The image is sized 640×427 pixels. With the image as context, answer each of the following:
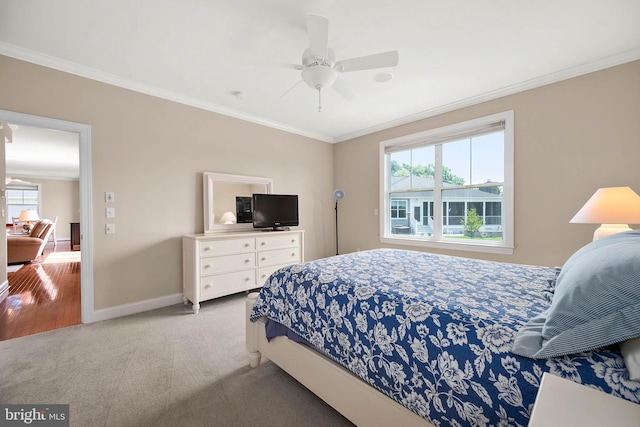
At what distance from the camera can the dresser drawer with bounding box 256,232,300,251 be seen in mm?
3538

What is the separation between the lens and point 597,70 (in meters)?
2.56

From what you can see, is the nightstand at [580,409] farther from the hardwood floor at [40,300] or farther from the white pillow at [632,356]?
the hardwood floor at [40,300]

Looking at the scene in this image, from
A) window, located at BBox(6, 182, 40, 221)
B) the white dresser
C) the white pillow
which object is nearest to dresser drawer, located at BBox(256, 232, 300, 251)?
the white dresser

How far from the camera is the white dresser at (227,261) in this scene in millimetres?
2998

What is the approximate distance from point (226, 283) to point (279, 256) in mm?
831

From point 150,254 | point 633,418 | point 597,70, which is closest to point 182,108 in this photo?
point 150,254

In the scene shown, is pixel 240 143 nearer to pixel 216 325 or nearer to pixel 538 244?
pixel 216 325

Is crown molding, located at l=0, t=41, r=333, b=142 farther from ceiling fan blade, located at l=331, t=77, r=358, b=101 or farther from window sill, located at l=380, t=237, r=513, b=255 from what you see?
window sill, located at l=380, t=237, r=513, b=255

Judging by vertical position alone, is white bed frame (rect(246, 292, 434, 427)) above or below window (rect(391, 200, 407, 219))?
below

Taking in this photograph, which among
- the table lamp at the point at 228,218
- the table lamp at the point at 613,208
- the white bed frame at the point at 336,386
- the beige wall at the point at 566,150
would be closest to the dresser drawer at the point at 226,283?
the table lamp at the point at 228,218

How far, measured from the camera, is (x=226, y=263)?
10.5 feet

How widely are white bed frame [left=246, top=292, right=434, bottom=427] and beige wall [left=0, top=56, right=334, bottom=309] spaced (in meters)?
1.92

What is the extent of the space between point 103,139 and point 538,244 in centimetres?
492

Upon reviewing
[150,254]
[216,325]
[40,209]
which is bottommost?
[216,325]
